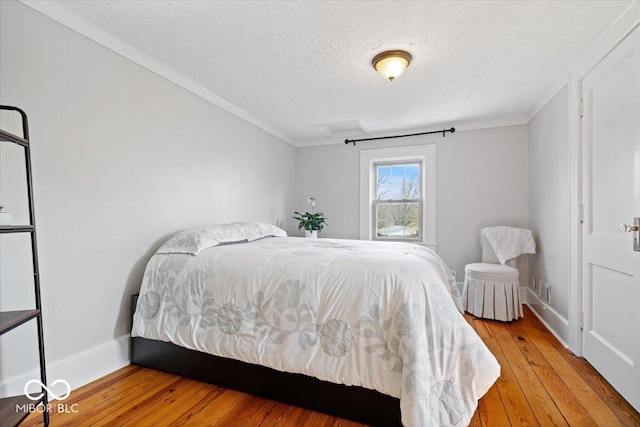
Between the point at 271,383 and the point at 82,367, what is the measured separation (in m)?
1.23

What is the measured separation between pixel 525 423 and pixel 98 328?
2575mm

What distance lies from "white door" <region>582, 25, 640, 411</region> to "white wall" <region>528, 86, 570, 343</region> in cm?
31

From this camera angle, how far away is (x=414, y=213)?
417cm

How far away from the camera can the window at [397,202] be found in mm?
4164

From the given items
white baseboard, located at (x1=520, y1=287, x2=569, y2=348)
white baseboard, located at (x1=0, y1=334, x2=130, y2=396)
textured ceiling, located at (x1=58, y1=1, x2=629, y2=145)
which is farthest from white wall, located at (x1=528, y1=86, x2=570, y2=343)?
white baseboard, located at (x1=0, y1=334, x2=130, y2=396)

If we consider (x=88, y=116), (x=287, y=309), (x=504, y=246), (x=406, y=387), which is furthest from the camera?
(x=504, y=246)

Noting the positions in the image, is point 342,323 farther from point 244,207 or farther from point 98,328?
point 244,207

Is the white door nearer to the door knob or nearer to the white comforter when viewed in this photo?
the door knob

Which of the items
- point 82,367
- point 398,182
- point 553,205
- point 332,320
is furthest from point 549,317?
point 82,367

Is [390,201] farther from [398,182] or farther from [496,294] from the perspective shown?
[496,294]

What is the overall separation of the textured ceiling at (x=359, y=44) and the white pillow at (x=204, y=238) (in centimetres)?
135

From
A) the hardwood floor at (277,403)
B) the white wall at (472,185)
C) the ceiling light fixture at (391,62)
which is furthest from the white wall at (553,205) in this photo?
the ceiling light fixture at (391,62)

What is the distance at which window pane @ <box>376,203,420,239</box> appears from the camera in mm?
4168

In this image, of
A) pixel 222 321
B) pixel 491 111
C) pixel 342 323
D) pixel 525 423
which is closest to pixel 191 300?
pixel 222 321
